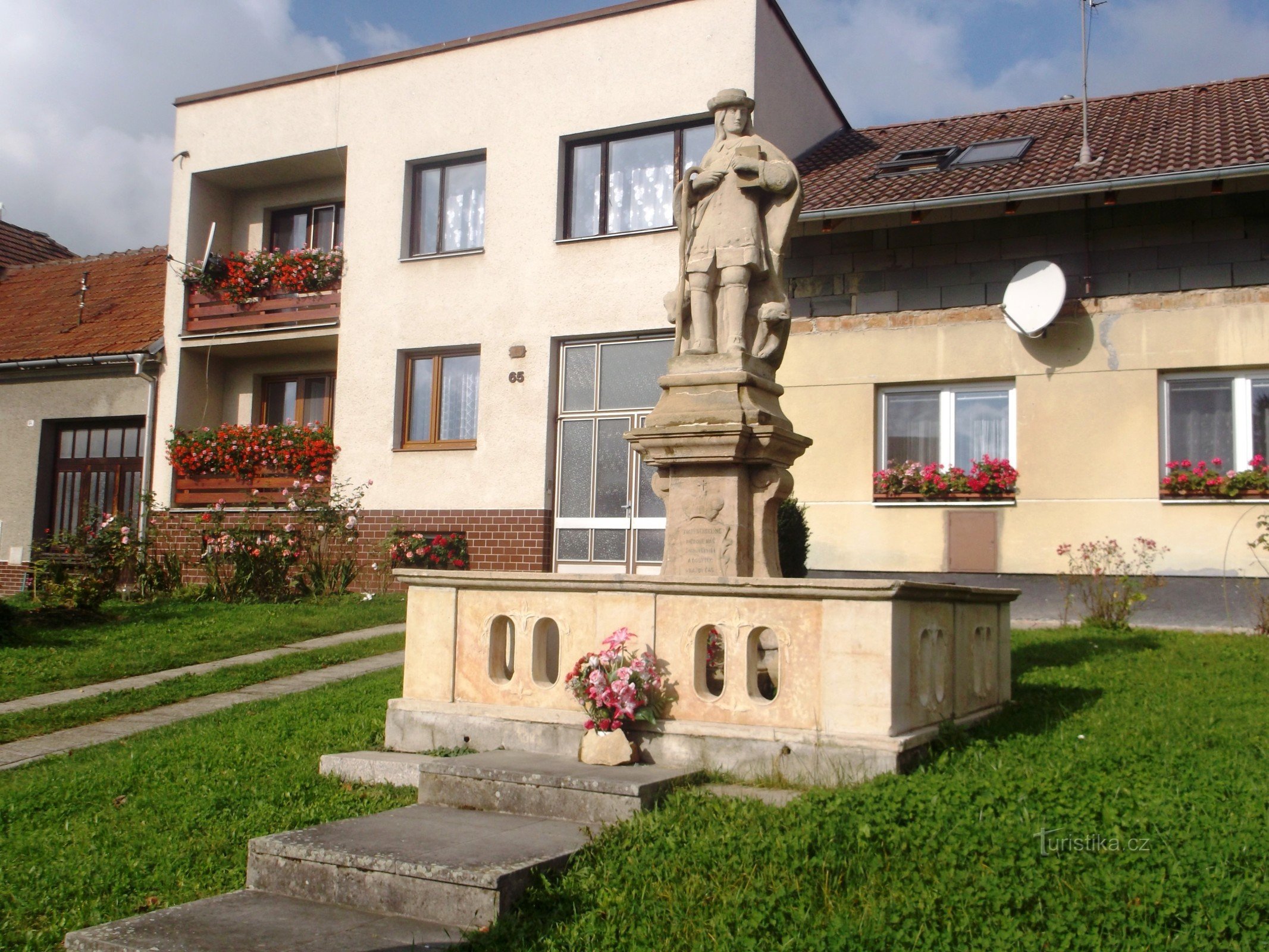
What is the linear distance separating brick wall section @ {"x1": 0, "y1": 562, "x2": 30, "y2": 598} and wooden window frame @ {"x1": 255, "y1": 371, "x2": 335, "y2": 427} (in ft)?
16.3

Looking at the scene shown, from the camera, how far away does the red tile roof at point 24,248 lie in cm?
2519

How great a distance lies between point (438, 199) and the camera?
17.8 meters

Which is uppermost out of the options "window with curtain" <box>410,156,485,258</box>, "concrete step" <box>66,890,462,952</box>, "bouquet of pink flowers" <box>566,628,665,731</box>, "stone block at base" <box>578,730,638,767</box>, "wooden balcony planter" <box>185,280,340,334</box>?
"window with curtain" <box>410,156,485,258</box>

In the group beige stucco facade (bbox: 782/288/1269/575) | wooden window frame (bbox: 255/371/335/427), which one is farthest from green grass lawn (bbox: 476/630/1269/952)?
wooden window frame (bbox: 255/371/335/427)

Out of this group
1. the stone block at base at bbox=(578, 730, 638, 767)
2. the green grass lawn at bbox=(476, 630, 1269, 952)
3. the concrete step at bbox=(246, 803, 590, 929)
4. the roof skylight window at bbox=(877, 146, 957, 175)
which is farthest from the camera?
the roof skylight window at bbox=(877, 146, 957, 175)

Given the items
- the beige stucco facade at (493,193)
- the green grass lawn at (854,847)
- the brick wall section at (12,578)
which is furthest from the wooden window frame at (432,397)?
the green grass lawn at (854,847)

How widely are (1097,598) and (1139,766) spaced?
23.0ft

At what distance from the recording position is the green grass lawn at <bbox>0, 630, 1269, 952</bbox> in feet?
12.2

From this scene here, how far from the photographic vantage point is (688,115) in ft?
51.6

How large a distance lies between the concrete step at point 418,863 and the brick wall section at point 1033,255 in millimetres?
10090

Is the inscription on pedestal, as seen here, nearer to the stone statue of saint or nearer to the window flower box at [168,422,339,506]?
the stone statue of saint

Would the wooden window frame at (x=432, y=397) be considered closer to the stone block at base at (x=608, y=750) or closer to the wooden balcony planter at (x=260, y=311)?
the wooden balcony planter at (x=260, y=311)

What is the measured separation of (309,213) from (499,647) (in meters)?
15.1

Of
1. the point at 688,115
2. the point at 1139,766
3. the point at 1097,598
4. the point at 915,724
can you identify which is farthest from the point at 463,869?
the point at 688,115
